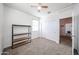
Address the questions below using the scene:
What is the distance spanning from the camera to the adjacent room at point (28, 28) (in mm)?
2342

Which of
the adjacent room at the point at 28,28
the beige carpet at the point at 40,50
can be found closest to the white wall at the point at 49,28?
the adjacent room at the point at 28,28

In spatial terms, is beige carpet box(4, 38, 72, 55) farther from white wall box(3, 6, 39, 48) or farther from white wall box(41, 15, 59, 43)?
white wall box(41, 15, 59, 43)

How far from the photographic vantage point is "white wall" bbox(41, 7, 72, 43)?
11.1 ft

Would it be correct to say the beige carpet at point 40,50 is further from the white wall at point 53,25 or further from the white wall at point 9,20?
the white wall at point 53,25

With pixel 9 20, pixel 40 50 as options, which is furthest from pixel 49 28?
pixel 9 20

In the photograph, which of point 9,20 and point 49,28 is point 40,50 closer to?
point 9,20

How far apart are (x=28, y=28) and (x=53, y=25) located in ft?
5.39

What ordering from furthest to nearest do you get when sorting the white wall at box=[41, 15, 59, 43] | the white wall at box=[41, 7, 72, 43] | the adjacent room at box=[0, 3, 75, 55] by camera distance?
1. the white wall at box=[41, 15, 59, 43]
2. the white wall at box=[41, 7, 72, 43]
3. the adjacent room at box=[0, 3, 75, 55]

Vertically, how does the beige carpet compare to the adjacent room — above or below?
below

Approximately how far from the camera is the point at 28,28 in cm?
385

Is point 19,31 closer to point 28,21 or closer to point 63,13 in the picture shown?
point 28,21

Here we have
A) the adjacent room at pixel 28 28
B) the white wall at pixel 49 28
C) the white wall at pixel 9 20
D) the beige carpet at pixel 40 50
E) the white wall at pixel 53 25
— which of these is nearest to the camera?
the beige carpet at pixel 40 50

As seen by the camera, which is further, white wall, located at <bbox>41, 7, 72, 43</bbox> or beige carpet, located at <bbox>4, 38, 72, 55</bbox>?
white wall, located at <bbox>41, 7, 72, 43</bbox>

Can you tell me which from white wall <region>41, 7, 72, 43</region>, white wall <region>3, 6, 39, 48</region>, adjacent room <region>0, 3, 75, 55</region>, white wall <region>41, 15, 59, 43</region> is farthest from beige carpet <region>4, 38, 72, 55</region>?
white wall <region>41, 15, 59, 43</region>
